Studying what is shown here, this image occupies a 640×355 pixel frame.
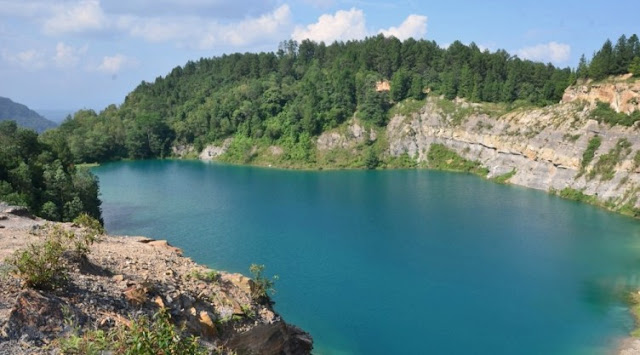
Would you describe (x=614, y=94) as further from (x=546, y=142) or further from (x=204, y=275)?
(x=204, y=275)

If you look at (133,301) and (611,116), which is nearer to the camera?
(133,301)

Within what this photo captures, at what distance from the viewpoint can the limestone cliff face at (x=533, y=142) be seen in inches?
2367

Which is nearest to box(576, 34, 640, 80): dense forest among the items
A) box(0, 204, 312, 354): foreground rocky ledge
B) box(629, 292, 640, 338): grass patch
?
box(629, 292, 640, 338): grass patch

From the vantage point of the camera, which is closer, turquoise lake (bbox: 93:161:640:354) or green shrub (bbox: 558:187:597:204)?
turquoise lake (bbox: 93:161:640:354)

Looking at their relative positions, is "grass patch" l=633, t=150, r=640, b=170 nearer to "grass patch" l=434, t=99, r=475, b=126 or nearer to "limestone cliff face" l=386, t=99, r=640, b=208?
"limestone cliff face" l=386, t=99, r=640, b=208

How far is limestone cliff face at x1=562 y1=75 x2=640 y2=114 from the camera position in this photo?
62.2 meters

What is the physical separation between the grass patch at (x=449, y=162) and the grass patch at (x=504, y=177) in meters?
4.10

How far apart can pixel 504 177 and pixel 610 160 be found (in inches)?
633

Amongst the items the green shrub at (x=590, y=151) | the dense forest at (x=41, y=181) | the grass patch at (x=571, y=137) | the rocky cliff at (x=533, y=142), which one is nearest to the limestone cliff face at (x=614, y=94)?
the rocky cliff at (x=533, y=142)

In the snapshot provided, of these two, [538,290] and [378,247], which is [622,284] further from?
[378,247]

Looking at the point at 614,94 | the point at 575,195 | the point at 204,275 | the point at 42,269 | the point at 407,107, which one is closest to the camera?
the point at 42,269

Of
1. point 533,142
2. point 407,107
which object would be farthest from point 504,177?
point 407,107

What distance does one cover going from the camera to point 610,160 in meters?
61.3

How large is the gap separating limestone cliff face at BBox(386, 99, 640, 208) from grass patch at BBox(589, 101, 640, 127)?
2.33 ft
